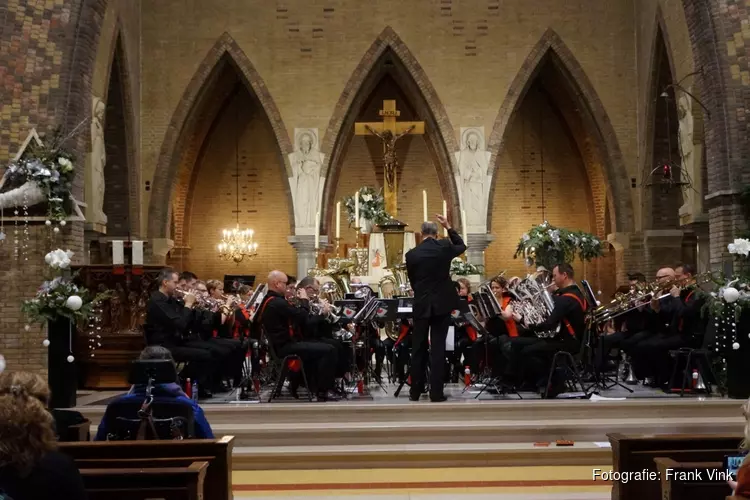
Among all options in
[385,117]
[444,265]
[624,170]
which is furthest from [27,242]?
[624,170]

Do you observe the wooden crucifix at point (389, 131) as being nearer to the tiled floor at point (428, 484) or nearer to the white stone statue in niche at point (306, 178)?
the white stone statue in niche at point (306, 178)

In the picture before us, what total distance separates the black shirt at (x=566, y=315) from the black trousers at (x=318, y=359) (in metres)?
1.94

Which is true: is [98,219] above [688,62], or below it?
below

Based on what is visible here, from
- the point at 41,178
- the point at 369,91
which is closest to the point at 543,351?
the point at 41,178

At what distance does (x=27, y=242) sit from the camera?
461 inches

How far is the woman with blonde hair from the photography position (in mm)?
3264

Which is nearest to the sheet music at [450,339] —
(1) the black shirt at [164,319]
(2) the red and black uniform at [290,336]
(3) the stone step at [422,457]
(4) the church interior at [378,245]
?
(4) the church interior at [378,245]

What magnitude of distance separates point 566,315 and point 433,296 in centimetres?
122

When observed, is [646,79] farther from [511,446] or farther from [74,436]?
[74,436]

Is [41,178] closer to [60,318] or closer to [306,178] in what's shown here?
[60,318]

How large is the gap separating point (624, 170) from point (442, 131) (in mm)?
3844

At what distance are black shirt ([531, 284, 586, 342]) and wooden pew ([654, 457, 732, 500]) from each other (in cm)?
415

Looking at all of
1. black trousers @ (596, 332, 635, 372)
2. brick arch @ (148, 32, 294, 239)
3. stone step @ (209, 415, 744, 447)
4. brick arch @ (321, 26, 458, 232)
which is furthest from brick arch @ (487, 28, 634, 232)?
stone step @ (209, 415, 744, 447)

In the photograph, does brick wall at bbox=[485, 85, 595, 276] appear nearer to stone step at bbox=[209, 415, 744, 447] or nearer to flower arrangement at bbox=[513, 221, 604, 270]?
flower arrangement at bbox=[513, 221, 604, 270]
